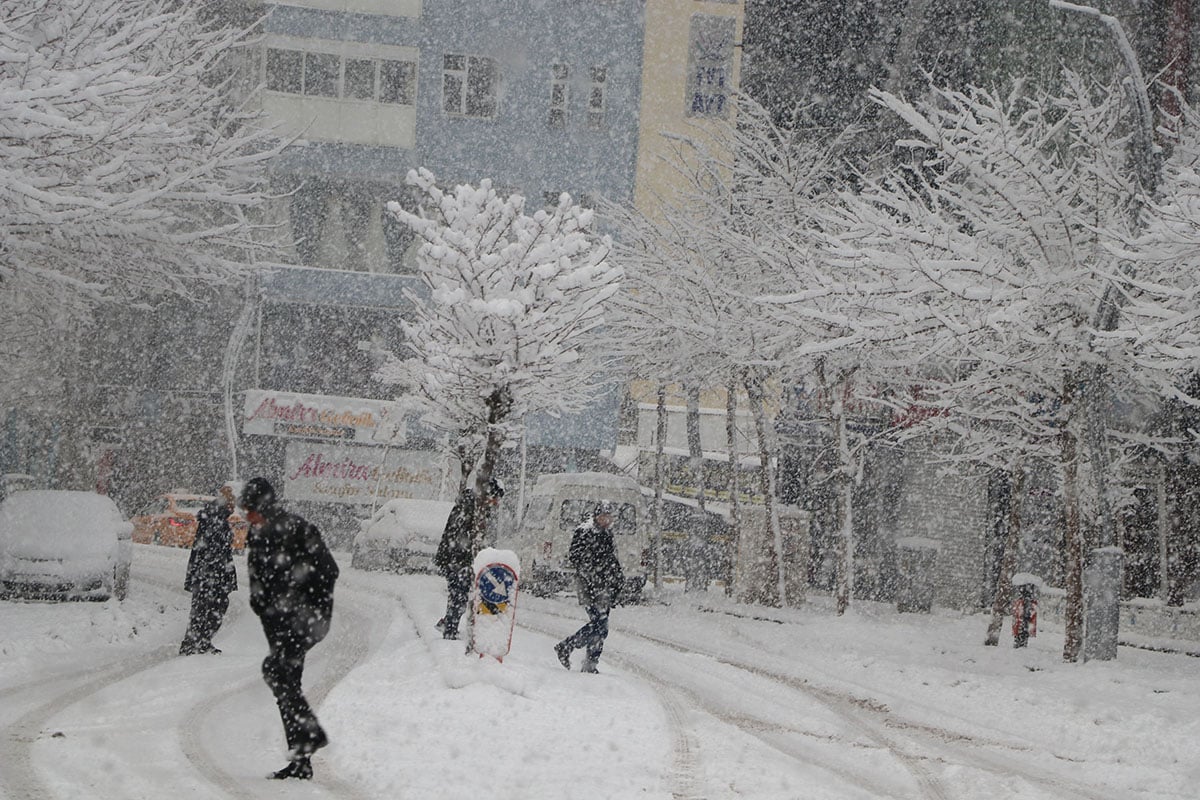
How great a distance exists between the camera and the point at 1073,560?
15758 mm

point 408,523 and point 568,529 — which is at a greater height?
point 568,529

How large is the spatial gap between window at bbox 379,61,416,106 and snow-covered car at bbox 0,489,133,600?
70.5 feet

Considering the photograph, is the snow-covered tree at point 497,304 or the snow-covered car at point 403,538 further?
the snow-covered car at point 403,538

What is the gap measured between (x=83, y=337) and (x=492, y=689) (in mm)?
32186

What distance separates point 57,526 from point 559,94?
2443 cm

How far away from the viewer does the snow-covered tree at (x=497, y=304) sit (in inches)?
537

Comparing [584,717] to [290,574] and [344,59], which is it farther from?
[344,59]

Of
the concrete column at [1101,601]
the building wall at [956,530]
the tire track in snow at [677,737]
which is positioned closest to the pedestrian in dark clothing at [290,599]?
the tire track in snow at [677,737]

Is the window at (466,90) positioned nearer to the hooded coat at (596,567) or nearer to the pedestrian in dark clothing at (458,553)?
the pedestrian in dark clothing at (458,553)

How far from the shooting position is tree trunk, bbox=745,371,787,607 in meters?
24.0

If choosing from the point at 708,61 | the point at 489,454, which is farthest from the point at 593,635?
the point at 708,61

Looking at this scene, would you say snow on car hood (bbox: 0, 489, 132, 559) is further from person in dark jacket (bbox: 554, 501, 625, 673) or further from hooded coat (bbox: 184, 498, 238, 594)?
person in dark jacket (bbox: 554, 501, 625, 673)

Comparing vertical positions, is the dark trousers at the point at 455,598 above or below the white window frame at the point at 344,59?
below

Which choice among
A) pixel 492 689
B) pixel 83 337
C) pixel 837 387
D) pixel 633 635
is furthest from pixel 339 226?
pixel 492 689
